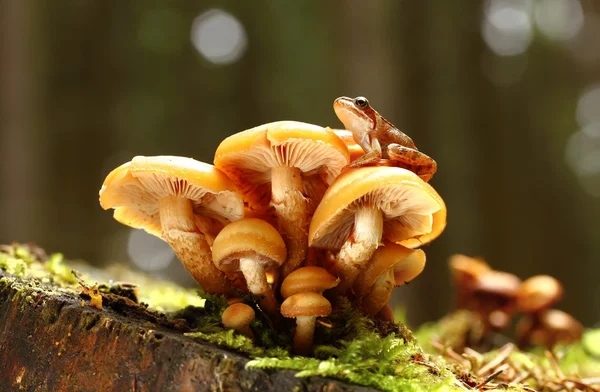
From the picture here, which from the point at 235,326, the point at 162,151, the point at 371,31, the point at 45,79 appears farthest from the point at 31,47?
the point at 235,326

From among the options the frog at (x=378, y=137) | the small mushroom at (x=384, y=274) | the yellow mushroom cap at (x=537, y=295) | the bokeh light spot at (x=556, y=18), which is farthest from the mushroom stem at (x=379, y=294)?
the bokeh light spot at (x=556, y=18)

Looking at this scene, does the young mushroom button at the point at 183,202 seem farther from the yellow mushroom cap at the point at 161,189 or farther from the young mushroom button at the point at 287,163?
the young mushroom button at the point at 287,163

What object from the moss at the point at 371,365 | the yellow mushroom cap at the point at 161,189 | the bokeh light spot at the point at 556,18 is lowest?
the moss at the point at 371,365

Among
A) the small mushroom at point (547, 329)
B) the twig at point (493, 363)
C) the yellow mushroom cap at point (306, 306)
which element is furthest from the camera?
the small mushroom at point (547, 329)

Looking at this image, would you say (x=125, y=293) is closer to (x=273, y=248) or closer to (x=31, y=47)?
(x=273, y=248)

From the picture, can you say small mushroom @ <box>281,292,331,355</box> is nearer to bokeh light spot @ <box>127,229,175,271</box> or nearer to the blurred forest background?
the blurred forest background

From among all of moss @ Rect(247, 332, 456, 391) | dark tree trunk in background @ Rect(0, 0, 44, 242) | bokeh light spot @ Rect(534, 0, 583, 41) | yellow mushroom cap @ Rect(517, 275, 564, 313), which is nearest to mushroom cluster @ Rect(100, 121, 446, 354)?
moss @ Rect(247, 332, 456, 391)
